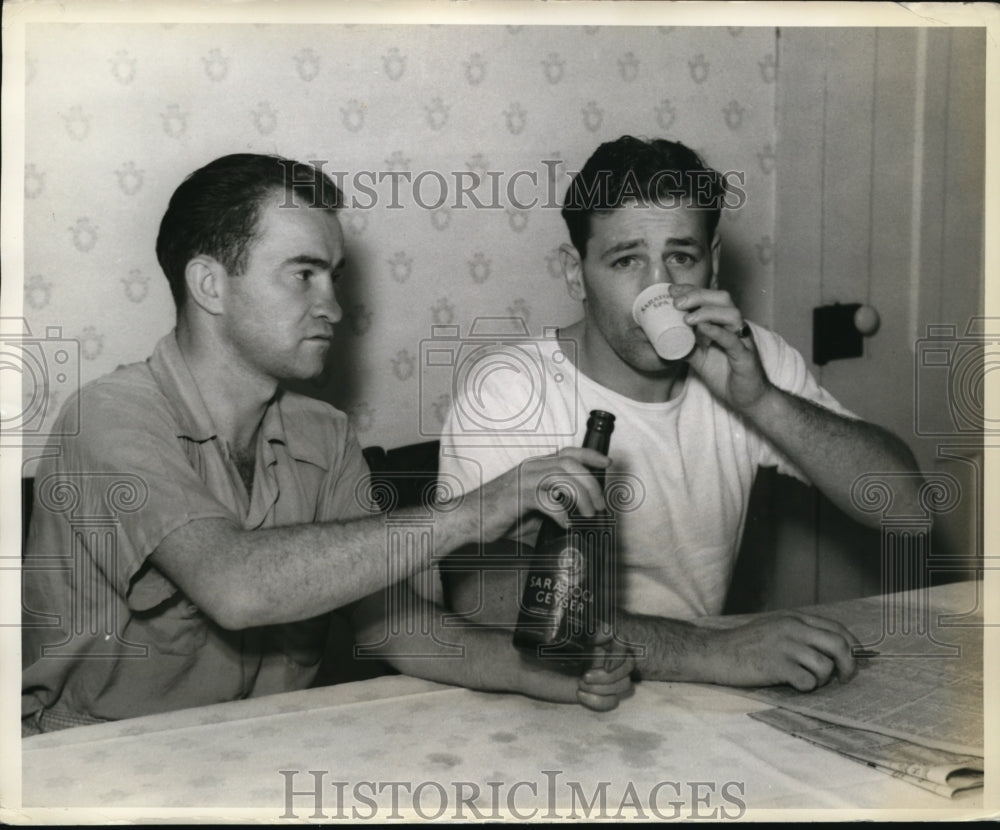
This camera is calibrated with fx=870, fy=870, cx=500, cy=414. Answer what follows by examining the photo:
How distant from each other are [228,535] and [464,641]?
0.27 m

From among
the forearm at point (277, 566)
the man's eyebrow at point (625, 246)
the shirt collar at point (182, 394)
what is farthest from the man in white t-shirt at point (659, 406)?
the shirt collar at point (182, 394)

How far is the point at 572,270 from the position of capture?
1.08m

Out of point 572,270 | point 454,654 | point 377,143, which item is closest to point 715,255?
point 572,270

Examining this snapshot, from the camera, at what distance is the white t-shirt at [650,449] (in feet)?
3.40

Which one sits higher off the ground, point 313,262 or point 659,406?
point 313,262

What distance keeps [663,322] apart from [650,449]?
0.56 ft

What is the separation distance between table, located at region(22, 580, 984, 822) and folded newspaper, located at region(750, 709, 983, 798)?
1 centimetres

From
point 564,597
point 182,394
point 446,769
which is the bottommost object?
point 446,769

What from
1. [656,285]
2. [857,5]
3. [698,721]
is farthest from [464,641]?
[857,5]

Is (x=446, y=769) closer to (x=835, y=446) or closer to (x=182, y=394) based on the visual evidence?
(x=182, y=394)

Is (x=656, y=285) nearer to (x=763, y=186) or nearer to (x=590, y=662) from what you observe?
(x=763, y=186)

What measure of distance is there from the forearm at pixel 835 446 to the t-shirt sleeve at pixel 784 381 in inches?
0.6

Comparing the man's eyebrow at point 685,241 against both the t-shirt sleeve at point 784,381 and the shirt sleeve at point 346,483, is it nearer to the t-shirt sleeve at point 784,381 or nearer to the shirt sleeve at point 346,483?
the t-shirt sleeve at point 784,381

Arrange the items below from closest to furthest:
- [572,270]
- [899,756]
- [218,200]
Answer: [899,756] < [218,200] < [572,270]
